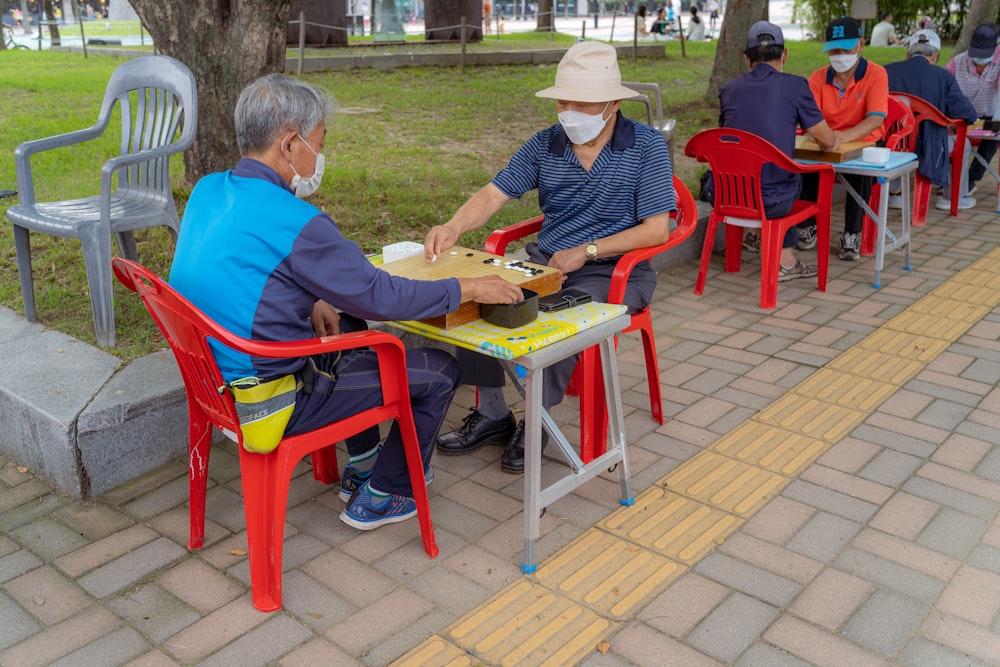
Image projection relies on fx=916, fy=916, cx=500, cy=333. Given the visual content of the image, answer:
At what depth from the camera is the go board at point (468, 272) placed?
112 inches

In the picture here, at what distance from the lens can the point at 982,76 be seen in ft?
25.2

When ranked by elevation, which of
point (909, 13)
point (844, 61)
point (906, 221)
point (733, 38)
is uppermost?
point (909, 13)

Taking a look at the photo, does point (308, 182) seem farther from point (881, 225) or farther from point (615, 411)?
point (881, 225)

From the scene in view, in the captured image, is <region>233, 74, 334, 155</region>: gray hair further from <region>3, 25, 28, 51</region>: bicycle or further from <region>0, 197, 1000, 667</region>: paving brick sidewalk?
<region>3, 25, 28, 51</region>: bicycle

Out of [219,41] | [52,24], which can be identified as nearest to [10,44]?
[52,24]

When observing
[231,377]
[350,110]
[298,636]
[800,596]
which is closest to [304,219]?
[231,377]

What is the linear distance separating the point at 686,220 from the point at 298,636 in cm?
243

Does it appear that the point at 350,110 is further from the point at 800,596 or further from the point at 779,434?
the point at 800,596

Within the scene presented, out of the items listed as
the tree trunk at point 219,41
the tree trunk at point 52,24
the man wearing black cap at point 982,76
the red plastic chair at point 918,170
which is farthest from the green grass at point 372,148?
the tree trunk at point 52,24

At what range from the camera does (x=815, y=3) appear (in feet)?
82.2

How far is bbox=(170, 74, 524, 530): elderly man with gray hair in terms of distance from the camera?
2539 mm

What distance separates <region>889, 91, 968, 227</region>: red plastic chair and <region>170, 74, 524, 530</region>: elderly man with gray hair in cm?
531

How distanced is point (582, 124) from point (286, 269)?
4.91 ft

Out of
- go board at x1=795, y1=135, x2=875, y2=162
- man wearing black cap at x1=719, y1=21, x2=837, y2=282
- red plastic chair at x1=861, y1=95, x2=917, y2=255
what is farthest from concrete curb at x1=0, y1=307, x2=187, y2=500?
red plastic chair at x1=861, y1=95, x2=917, y2=255
